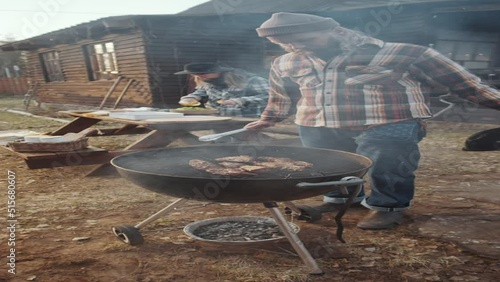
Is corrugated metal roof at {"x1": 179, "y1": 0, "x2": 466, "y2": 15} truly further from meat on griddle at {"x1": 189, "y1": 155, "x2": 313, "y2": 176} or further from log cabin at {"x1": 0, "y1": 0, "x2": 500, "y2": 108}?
meat on griddle at {"x1": 189, "y1": 155, "x2": 313, "y2": 176}

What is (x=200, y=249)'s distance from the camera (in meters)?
2.64

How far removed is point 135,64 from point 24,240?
37.8ft

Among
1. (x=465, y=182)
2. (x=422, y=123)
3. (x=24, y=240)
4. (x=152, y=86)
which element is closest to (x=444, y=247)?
(x=422, y=123)

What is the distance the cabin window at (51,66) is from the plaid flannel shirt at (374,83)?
1834 centimetres

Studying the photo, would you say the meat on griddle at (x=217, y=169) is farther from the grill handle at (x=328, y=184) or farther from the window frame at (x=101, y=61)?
the window frame at (x=101, y=61)

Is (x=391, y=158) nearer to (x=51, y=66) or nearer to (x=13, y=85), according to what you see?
(x=51, y=66)

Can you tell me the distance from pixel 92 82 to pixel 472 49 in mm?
13980

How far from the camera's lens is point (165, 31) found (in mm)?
13031

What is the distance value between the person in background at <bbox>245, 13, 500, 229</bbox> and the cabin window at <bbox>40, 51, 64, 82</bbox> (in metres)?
18.4

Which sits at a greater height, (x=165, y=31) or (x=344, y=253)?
(x=165, y=31)

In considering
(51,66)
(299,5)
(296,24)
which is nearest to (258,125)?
(296,24)

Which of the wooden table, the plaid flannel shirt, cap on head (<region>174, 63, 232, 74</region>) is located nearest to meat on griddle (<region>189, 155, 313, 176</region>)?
the plaid flannel shirt

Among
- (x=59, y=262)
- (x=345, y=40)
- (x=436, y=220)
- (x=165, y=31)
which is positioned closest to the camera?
(x=59, y=262)

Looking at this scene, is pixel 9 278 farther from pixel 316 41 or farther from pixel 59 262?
pixel 316 41
